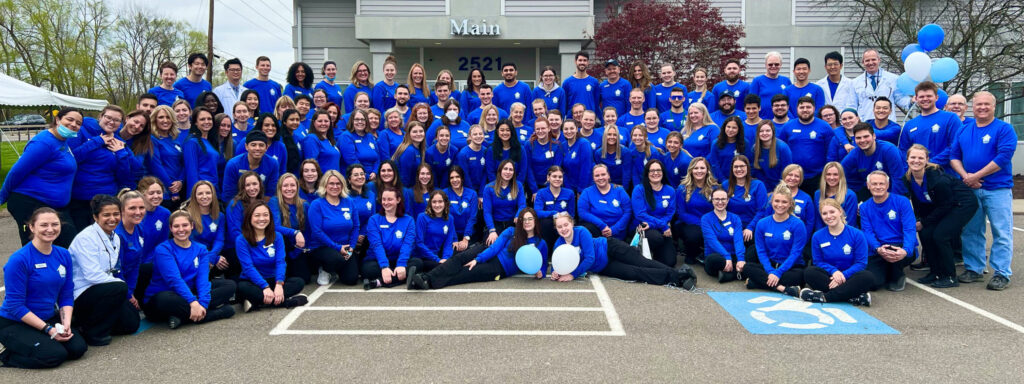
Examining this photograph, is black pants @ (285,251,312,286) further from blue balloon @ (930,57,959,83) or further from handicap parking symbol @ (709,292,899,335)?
blue balloon @ (930,57,959,83)

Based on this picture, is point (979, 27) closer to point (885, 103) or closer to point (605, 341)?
point (885, 103)

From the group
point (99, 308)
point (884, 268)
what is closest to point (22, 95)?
point (99, 308)

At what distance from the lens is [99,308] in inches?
195

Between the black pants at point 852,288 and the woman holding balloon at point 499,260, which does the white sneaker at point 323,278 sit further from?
the black pants at point 852,288

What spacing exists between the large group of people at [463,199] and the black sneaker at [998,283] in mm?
23

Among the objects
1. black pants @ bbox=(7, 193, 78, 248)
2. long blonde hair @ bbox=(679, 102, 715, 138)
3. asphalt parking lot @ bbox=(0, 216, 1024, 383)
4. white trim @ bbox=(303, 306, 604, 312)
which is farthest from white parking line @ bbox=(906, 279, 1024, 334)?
black pants @ bbox=(7, 193, 78, 248)

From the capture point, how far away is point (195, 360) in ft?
15.1

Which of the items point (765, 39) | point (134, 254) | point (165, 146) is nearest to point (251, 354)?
point (134, 254)

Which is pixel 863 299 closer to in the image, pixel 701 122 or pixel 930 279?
pixel 930 279

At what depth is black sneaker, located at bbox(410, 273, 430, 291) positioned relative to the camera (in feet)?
21.8

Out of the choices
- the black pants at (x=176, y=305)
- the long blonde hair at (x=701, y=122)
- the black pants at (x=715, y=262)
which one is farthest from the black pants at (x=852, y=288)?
the black pants at (x=176, y=305)

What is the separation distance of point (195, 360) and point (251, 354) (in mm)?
361

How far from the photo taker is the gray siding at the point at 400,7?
20.1m

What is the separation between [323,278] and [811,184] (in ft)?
19.2
